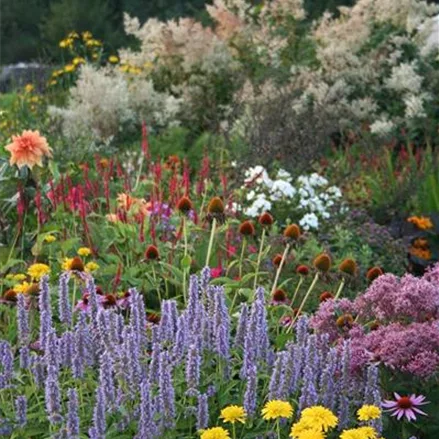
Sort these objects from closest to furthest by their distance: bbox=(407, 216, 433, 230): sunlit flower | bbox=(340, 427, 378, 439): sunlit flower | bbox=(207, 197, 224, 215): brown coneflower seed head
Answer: bbox=(340, 427, 378, 439): sunlit flower
bbox=(207, 197, 224, 215): brown coneflower seed head
bbox=(407, 216, 433, 230): sunlit flower

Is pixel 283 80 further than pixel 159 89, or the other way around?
pixel 159 89

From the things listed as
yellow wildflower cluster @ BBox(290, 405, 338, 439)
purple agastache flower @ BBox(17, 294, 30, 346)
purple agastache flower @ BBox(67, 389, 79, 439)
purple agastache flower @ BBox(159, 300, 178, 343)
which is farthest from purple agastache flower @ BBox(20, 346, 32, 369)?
yellow wildflower cluster @ BBox(290, 405, 338, 439)

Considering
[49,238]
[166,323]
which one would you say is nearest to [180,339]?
[166,323]

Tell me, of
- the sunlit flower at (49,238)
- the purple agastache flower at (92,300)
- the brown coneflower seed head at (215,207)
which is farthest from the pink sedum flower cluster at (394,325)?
the sunlit flower at (49,238)

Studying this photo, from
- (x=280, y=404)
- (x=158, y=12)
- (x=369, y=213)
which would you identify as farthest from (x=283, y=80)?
(x=158, y=12)

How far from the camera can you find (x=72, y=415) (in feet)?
8.73

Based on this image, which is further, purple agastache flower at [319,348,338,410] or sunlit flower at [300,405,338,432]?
purple agastache flower at [319,348,338,410]

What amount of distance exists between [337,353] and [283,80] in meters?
7.48

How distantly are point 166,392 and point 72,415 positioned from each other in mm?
266

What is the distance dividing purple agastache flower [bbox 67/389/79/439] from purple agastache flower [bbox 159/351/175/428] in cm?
23

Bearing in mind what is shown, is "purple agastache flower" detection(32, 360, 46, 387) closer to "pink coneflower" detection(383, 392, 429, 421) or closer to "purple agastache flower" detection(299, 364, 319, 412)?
"purple agastache flower" detection(299, 364, 319, 412)

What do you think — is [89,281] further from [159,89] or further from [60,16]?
[60,16]

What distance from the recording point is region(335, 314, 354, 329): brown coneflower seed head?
11.2 ft

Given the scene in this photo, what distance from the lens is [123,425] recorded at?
292cm
